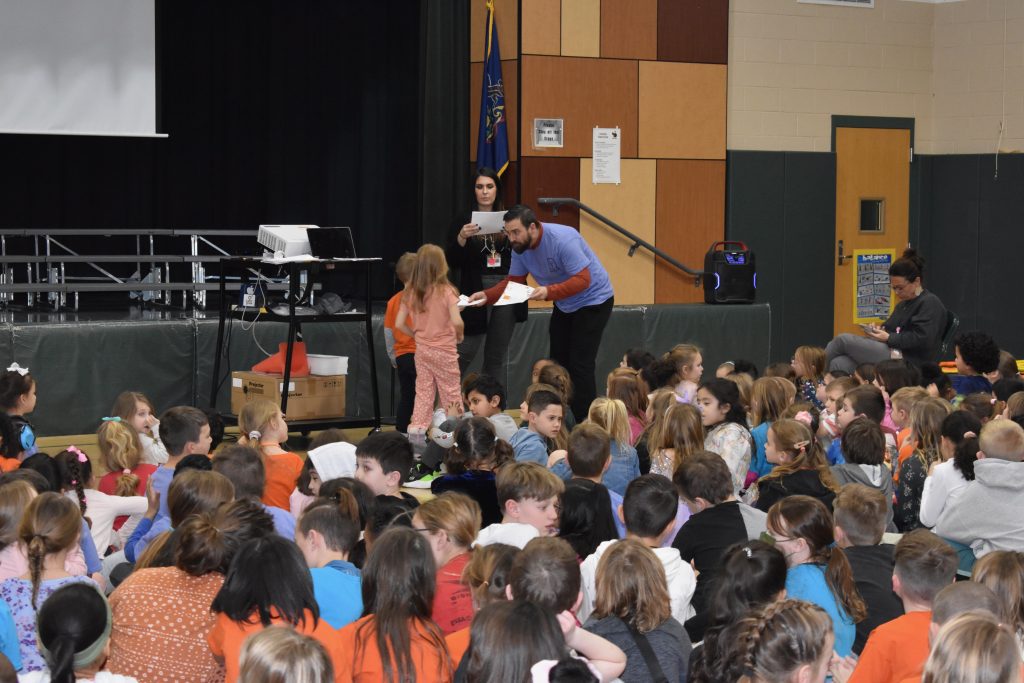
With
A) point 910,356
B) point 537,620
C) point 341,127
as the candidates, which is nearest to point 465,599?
point 537,620

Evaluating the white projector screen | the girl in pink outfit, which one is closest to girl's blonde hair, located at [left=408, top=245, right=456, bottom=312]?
the girl in pink outfit

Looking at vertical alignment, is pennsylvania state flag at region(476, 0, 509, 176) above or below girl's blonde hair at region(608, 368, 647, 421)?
above

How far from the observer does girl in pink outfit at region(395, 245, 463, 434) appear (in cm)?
689

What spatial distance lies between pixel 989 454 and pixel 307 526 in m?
2.43

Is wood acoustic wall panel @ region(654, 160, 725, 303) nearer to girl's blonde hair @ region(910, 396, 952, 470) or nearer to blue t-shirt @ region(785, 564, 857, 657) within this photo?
girl's blonde hair @ region(910, 396, 952, 470)

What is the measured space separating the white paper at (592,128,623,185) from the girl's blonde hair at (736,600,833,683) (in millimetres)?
7714

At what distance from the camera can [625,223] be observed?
10219mm

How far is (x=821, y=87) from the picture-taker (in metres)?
11.0

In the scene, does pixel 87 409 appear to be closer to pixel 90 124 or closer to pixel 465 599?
pixel 90 124

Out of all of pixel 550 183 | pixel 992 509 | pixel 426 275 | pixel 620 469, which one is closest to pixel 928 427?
pixel 992 509

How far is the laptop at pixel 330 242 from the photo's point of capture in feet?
25.2

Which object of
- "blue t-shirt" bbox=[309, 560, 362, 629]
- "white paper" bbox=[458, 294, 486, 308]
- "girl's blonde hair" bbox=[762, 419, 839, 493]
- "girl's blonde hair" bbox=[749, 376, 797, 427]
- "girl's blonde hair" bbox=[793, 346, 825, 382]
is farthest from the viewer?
"girl's blonde hair" bbox=[793, 346, 825, 382]

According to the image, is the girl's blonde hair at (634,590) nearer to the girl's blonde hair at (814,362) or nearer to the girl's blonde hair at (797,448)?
the girl's blonde hair at (797,448)

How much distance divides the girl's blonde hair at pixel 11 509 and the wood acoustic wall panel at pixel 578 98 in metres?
6.62
